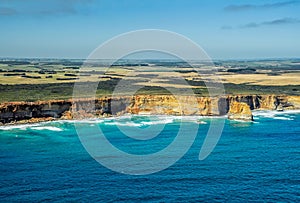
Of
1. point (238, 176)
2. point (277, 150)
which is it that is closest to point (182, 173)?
point (238, 176)

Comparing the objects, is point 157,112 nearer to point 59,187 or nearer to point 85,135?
point 85,135

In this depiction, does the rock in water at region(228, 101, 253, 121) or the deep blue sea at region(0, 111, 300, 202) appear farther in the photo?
the rock in water at region(228, 101, 253, 121)

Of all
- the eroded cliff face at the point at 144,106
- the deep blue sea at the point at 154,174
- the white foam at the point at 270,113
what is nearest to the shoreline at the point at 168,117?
the white foam at the point at 270,113

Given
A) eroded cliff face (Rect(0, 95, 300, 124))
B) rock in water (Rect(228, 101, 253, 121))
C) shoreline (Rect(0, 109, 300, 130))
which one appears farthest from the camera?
rock in water (Rect(228, 101, 253, 121))

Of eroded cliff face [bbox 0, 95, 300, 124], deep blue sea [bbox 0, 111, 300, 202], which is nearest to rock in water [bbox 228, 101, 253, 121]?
eroded cliff face [bbox 0, 95, 300, 124]

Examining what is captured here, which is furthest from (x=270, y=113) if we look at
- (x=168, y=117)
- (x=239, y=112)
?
(x=168, y=117)

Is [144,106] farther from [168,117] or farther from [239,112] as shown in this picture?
[239,112]

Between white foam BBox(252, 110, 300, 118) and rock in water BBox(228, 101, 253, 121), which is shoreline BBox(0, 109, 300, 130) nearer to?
white foam BBox(252, 110, 300, 118)
